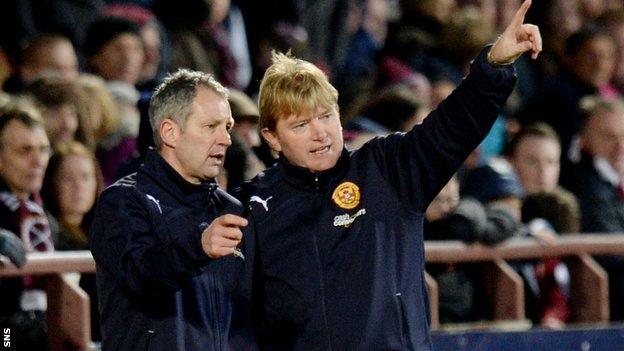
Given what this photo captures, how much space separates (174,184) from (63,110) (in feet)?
8.28

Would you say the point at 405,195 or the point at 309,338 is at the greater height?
the point at 405,195

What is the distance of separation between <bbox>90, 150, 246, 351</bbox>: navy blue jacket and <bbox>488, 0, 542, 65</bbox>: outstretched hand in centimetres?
95

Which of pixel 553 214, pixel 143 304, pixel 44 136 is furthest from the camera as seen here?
pixel 553 214

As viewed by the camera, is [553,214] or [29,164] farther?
[553,214]

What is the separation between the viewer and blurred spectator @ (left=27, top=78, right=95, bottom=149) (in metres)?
7.07

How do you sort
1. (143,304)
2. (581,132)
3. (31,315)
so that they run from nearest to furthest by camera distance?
1. (143,304)
2. (31,315)
3. (581,132)

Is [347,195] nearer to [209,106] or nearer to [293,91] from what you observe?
[293,91]

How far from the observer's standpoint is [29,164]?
6.39 m

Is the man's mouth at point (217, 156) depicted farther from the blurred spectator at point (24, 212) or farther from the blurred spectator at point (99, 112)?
the blurred spectator at point (99, 112)

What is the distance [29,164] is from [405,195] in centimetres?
218

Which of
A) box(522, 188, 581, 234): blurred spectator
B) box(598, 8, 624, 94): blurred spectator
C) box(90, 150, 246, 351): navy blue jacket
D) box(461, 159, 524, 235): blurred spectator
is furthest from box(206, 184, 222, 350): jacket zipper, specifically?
box(598, 8, 624, 94): blurred spectator

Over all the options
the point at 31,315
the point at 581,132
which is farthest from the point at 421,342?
the point at 581,132

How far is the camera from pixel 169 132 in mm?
4738

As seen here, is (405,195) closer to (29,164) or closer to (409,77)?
(29,164)
